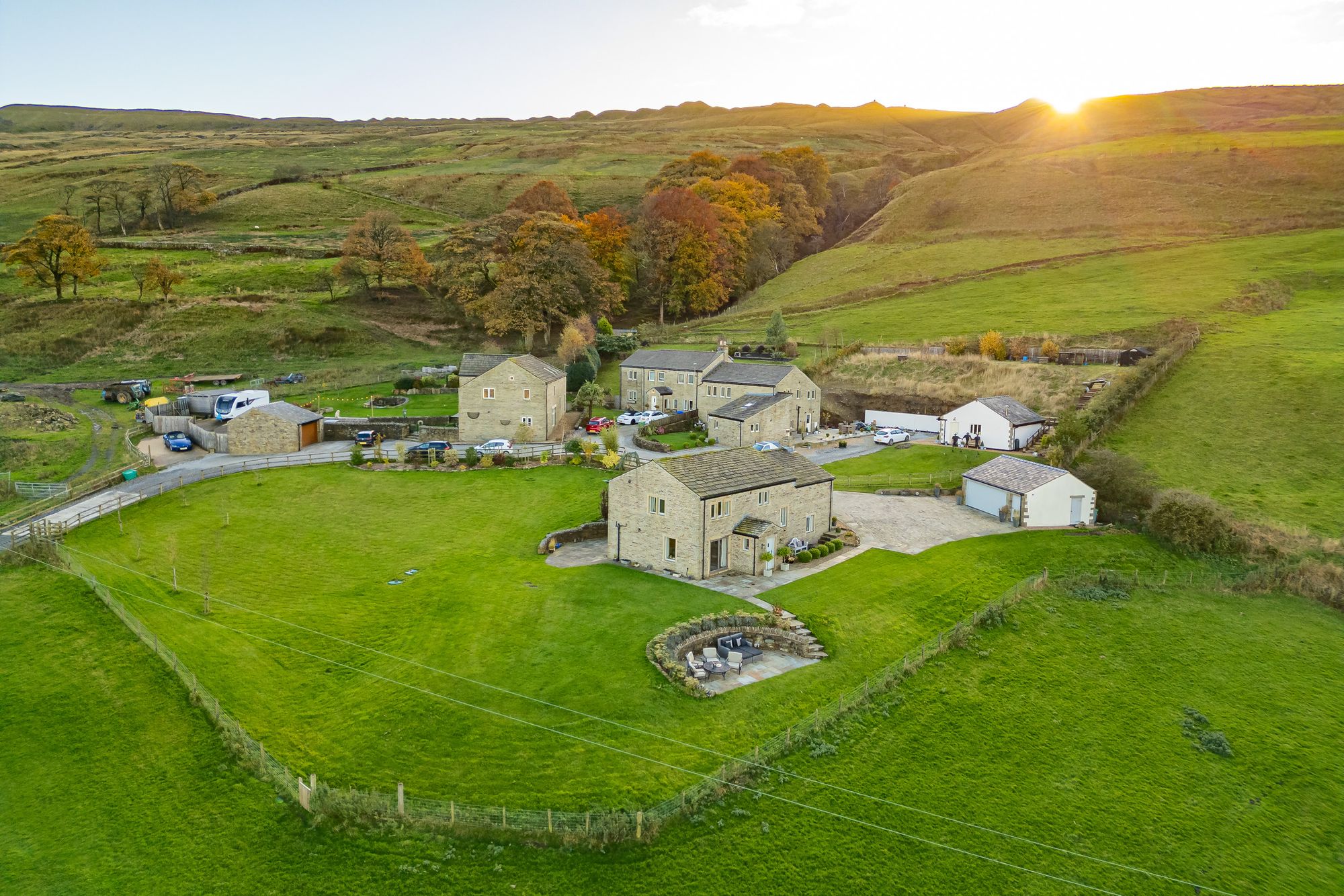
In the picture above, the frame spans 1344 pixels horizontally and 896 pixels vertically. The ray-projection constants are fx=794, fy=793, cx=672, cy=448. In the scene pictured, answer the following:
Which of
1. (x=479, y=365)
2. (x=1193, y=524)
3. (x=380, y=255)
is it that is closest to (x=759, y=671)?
(x=1193, y=524)

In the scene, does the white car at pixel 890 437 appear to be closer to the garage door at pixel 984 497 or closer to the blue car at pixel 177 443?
the garage door at pixel 984 497

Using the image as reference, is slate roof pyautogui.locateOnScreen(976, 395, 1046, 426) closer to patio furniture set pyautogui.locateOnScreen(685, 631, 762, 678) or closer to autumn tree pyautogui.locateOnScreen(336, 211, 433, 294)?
patio furniture set pyautogui.locateOnScreen(685, 631, 762, 678)

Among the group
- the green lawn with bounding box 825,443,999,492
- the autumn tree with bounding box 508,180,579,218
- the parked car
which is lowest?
the green lawn with bounding box 825,443,999,492

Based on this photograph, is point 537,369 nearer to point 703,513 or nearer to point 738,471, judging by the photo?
point 738,471

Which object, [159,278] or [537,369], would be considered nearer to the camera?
[537,369]

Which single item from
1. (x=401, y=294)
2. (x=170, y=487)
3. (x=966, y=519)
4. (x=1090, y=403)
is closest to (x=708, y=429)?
(x=966, y=519)

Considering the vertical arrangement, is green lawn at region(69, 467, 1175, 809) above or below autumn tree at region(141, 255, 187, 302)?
below

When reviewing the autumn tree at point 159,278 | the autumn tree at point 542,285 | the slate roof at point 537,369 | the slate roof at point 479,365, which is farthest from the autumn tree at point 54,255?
the slate roof at point 537,369

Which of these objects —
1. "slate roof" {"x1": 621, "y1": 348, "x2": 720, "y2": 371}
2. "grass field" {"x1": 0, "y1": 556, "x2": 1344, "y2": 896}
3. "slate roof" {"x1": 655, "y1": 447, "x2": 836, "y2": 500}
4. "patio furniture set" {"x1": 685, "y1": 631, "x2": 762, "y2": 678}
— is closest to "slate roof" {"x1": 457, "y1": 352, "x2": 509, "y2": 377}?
"slate roof" {"x1": 621, "y1": 348, "x2": 720, "y2": 371}
